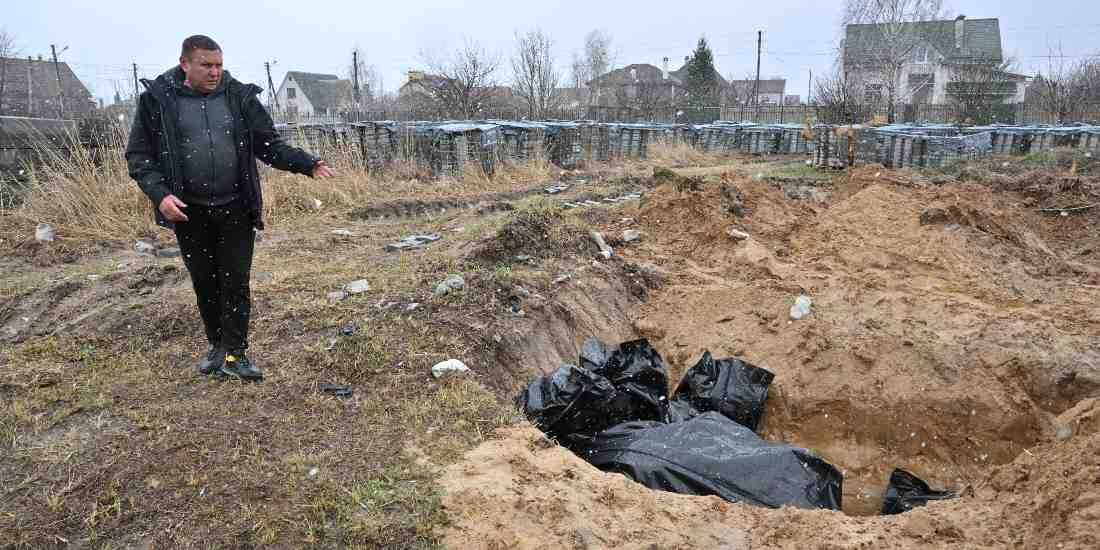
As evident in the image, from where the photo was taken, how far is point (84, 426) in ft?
9.39

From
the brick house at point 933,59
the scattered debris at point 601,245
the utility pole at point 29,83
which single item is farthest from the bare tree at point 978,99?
the utility pole at point 29,83

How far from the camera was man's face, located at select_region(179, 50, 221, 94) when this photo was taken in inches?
115

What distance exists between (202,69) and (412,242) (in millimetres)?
3755

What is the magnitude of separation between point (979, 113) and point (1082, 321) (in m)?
24.8

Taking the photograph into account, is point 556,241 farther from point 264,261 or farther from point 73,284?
point 73,284

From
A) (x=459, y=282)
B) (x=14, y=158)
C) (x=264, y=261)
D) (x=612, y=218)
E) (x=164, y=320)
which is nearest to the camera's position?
(x=164, y=320)

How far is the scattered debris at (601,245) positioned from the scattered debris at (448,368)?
272cm

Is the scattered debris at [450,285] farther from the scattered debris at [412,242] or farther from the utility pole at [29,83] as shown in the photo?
the utility pole at [29,83]

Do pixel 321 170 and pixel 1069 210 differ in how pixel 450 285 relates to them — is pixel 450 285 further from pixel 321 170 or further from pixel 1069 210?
pixel 1069 210

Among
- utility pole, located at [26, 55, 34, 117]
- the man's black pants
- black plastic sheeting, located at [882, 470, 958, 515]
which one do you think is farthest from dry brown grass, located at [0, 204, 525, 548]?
utility pole, located at [26, 55, 34, 117]

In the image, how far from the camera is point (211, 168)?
9.84 ft

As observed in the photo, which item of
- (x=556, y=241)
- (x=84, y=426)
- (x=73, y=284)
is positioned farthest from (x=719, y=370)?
(x=73, y=284)

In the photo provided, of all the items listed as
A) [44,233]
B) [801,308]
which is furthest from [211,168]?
[44,233]

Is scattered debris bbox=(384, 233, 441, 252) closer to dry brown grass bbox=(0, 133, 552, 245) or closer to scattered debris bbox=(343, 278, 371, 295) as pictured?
scattered debris bbox=(343, 278, 371, 295)
